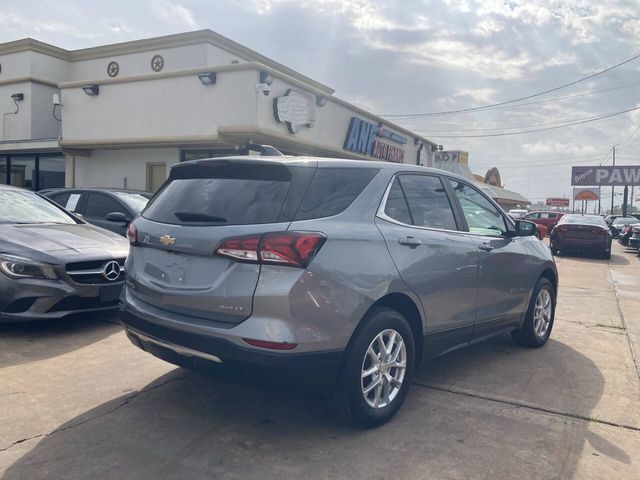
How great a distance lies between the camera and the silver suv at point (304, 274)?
3.09 m

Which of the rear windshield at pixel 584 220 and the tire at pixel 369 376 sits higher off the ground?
the rear windshield at pixel 584 220

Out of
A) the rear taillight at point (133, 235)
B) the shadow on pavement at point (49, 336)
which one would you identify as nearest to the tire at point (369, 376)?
the rear taillight at point (133, 235)

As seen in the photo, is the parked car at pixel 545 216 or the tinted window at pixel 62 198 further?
the parked car at pixel 545 216

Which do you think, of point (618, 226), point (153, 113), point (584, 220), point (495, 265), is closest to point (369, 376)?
point (495, 265)

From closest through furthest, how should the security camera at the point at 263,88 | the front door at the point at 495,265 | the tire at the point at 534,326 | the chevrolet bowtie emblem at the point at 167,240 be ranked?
the chevrolet bowtie emblem at the point at 167,240
the front door at the point at 495,265
the tire at the point at 534,326
the security camera at the point at 263,88

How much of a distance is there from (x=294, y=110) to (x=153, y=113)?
3866 mm

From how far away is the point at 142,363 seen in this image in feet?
15.3

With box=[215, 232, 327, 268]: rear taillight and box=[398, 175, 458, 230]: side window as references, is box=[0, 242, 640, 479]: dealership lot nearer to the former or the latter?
box=[215, 232, 327, 268]: rear taillight

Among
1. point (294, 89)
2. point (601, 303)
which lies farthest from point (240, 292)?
point (294, 89)

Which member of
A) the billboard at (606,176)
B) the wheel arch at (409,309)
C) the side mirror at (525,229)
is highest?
the billboard at (606,176)

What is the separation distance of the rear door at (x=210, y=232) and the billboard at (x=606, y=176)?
55605 mm

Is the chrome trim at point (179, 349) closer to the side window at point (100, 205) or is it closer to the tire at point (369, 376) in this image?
the tire at point (369, 376)

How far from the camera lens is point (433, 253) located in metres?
3.98

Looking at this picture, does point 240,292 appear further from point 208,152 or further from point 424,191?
point 208,152
